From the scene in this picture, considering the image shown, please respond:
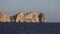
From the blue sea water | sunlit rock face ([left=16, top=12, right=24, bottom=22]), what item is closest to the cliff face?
sunlit rock face ([left=16, top=12, right=24, bottom=22])

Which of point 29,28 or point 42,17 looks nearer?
point 29,28

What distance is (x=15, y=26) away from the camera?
6.49 feet

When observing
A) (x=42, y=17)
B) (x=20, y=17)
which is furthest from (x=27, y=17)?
(x=42, y=17)

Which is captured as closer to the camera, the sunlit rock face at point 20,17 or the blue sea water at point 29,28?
the blue sea water at point 29,28

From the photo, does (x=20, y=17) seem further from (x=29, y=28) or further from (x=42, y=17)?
(x=29, y=28)

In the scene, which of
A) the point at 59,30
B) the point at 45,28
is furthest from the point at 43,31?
the point at 59,30

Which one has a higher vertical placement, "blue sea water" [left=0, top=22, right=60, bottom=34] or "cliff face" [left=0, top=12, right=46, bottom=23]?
"cliff face" [left=0, top=12, right=46, bottom=23]

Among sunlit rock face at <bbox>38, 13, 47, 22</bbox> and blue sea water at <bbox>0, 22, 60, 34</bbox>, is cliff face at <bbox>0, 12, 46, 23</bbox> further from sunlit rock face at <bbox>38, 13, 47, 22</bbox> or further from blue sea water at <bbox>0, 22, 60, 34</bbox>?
blue sea water at <bbox>0, 22, 60, 34</bbox>

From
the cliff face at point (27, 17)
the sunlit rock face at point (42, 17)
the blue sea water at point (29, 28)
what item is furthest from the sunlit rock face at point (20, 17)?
the blue sea water at point (29, 28)

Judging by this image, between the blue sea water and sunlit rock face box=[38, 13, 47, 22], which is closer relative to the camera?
the blue sea water

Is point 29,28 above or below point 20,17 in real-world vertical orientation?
below

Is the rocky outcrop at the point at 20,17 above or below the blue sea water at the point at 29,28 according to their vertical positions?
above

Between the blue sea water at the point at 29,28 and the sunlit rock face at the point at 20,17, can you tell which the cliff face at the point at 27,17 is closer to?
the sunlit rock face at the point at 20,17

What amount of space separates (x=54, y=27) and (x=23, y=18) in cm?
101
